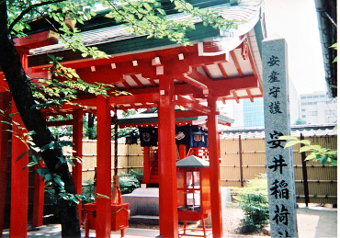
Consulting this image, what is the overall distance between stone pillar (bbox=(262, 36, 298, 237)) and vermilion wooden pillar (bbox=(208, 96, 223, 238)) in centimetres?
328

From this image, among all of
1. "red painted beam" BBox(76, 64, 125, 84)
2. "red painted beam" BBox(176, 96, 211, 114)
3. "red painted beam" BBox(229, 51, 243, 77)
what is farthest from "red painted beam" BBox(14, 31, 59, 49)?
"red painted beam" BBox(229, 51, 243, 77)

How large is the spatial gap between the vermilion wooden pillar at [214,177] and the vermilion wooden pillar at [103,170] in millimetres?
2220

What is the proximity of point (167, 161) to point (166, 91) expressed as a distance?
111cm

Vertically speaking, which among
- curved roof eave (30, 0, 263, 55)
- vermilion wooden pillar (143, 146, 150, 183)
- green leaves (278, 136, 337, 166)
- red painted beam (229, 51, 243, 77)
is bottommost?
vermilion wooden pillar (143, 146, 150, 183)

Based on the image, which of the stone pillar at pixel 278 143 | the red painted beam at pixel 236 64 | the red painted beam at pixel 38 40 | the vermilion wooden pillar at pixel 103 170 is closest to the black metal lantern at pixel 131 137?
the vermilion wooden pillar at pixel 103 170

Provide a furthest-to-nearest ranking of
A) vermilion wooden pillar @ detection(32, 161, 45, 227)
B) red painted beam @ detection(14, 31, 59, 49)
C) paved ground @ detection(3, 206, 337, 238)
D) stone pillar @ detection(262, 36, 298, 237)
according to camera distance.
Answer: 1. vermilion wooden pillar @ detection(32, 161, 45, 227)
2. paved ground @ detection(3, 206, 337, 238)
3. red painted beam @ detection(14, 31, 59, 49)
4. stone pillar @ detection(262, 36, 298, 237)

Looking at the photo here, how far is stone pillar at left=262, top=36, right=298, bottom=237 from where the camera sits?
300cm

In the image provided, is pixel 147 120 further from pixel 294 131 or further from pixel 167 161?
pixel 294 131

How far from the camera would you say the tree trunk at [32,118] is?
2.78 m

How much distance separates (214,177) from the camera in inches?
251

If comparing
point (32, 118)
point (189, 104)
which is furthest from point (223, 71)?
point (32, 118)

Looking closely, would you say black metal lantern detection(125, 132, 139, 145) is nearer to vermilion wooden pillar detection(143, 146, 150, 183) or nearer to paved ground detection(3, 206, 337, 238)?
vermilion wooden pillar detection(143, 146, 150, 183)

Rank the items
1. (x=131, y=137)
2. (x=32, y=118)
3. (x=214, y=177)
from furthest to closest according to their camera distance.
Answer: (x=131, y=137), (x=214, y=177), (x=32, y=118)

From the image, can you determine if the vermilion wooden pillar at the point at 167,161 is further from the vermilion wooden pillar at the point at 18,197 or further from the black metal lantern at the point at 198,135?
the black metal lantern at the point at 198,135
